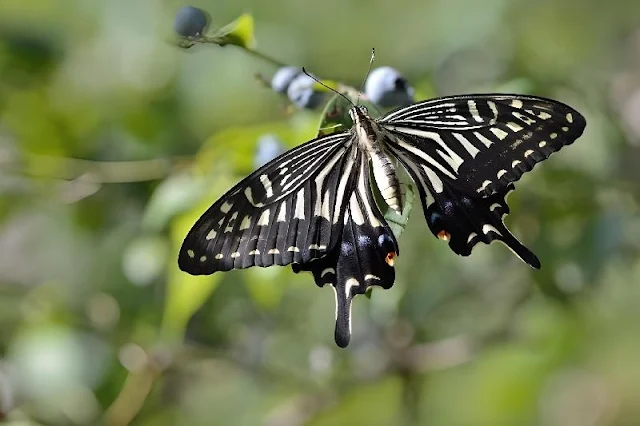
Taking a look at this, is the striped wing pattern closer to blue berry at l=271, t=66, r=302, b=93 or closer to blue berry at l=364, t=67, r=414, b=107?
blue berry at l=364, t=67, r=414, b=107

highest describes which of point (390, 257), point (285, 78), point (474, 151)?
point (285, 78)

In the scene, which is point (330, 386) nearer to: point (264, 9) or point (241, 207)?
point (241, 207)

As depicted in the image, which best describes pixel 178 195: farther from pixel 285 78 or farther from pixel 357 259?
pixel 357 259

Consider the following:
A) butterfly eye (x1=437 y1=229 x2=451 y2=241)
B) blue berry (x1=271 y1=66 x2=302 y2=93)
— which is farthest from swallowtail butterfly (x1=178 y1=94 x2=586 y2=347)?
blue berry (x1=271 y1=66 x2=302 y2=93)

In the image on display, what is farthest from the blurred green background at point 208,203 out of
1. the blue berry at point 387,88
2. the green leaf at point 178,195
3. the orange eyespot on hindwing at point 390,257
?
the orange eyespot on hindwing at point 390,257

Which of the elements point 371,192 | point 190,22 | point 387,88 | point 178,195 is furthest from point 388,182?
point 178,195

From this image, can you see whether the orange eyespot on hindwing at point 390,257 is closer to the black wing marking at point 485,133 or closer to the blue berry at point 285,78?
the black wing marking at point 485,133

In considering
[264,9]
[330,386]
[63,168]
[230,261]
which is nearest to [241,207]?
[230,261]
